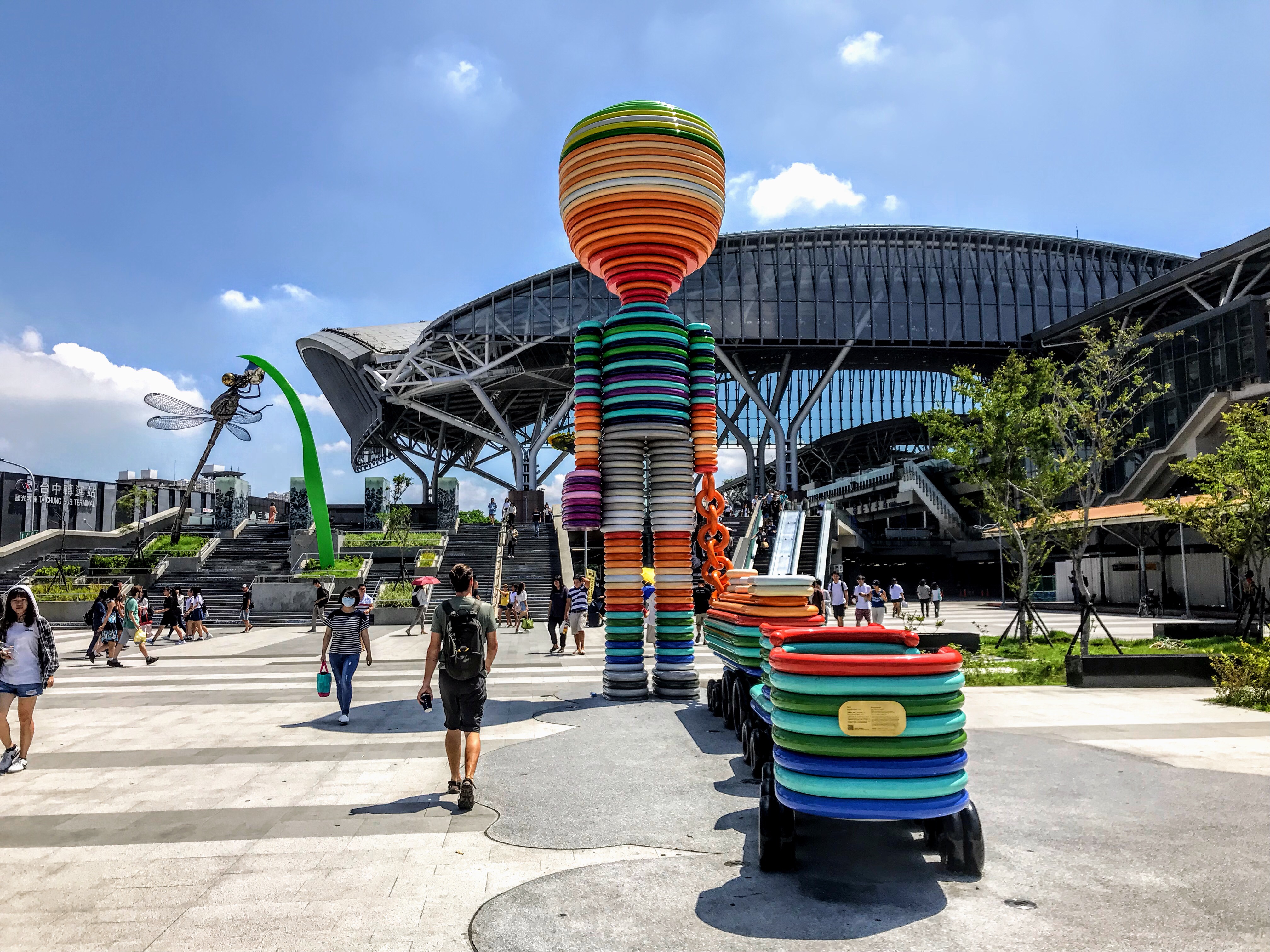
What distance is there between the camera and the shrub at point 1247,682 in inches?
393

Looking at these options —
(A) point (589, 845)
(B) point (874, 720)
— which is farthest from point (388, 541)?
(B) point (874, 720)

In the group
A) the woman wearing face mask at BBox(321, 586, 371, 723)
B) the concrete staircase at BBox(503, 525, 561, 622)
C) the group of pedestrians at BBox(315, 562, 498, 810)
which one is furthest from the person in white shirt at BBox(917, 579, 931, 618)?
the group of pedestrians at BBox(315, 562, 498, 810)

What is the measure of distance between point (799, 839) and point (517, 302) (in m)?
46.6

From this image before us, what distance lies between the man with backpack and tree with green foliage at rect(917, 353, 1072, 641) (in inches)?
534

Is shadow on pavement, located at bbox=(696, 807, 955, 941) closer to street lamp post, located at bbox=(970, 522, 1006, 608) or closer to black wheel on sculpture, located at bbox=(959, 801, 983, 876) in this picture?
black wheel on sculpture, located at bbox=(959, 801, 983, 876)

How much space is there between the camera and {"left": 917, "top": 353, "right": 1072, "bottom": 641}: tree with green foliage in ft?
57.2

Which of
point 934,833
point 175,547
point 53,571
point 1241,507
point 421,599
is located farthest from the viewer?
point 175,547

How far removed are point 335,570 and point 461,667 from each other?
27.4 m

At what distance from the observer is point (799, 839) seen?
5.20 meters

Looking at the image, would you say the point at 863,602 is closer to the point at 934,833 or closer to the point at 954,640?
the point at 954,640

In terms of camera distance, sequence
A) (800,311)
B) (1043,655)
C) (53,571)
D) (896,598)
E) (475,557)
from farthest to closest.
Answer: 1. (800,311)
2. (475,557)
3. (53,571)
4. (896,598)
5. (1043,655)

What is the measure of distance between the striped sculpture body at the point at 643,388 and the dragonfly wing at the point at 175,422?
36.3 meters

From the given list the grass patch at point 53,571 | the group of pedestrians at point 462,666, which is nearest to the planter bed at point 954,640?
the group of pedestrians at point 462,666

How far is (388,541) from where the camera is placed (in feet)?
126
